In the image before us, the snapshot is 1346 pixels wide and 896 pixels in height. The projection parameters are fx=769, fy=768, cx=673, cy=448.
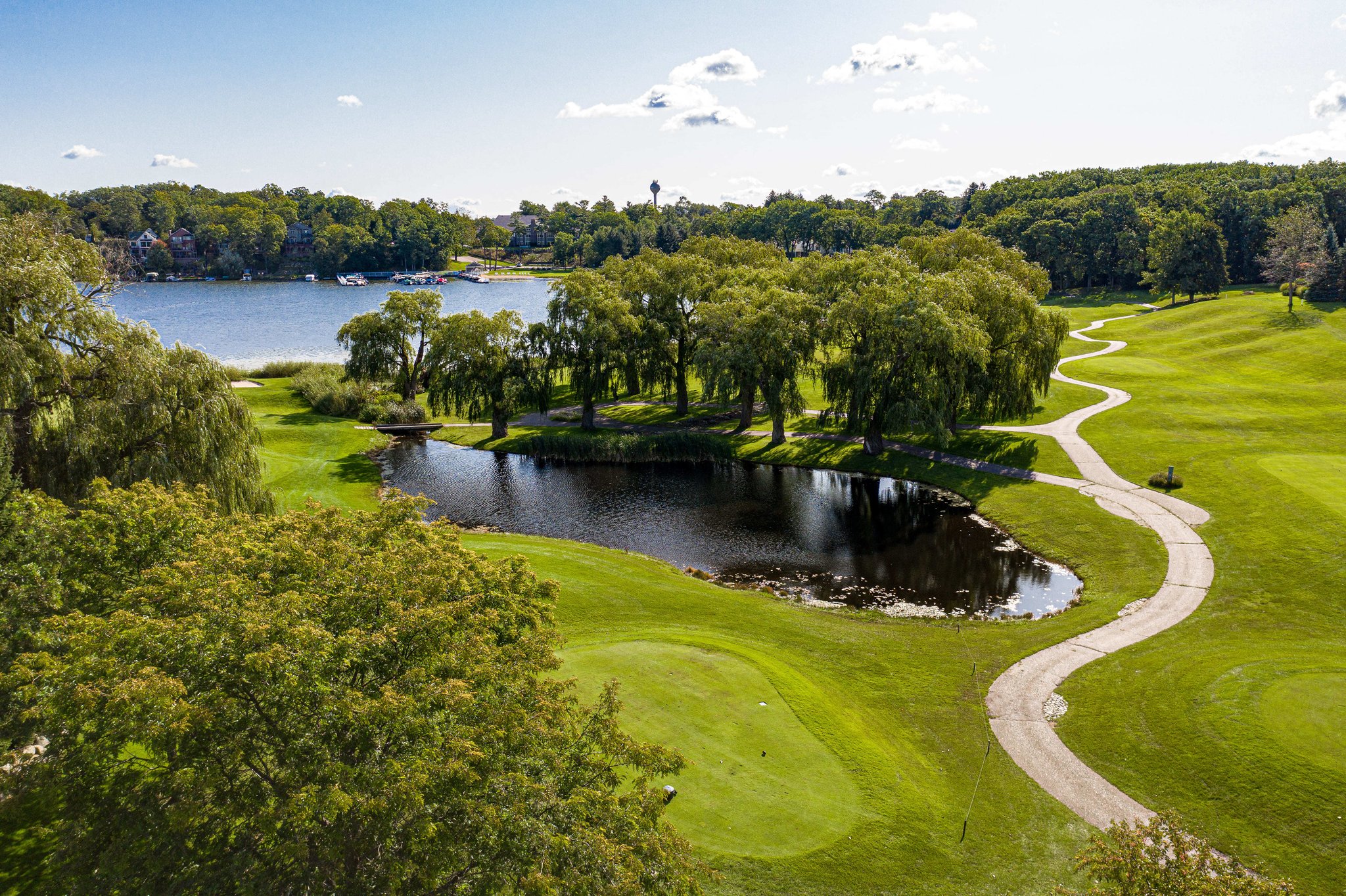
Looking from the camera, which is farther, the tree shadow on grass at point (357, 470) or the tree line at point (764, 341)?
the tree shadow on grass at point (357, 470)

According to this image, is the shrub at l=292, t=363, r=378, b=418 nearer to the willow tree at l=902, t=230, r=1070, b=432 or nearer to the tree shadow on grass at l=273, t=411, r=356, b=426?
the tree shadow on grass at l=273, t=411, r=356, b=426

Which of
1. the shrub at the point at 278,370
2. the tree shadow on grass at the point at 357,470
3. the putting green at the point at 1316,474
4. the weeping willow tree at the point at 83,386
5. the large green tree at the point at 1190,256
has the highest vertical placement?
the large green tree at the point at 1190,256

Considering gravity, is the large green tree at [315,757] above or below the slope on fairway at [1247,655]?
above

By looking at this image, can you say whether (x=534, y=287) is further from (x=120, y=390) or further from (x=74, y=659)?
(x=74, y=659)

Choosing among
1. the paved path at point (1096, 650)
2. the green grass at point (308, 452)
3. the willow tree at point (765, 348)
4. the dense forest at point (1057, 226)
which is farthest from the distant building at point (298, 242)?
the paved path at point (1096, 650)

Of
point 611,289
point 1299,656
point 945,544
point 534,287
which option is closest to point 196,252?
point 534,287

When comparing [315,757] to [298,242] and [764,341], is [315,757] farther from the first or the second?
[298,242]

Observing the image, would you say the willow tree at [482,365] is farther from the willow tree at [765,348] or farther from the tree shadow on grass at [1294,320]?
the tree shadow on grass at [1294,320]
